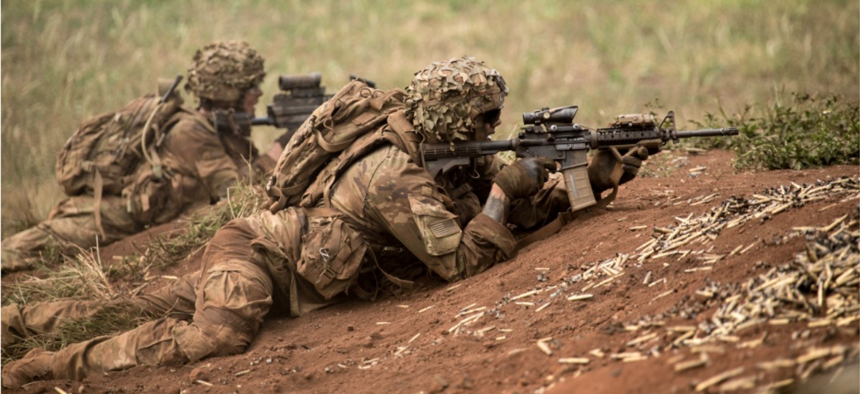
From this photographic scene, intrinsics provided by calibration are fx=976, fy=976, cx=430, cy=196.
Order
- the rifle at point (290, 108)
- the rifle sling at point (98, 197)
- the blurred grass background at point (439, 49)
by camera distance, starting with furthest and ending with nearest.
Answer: the blurred grass background at point (439, 49) < the rifle at point (290, 108) < the rifle sling at point (98, 197)

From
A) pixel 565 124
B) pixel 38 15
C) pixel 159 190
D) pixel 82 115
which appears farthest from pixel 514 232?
pixel 38 15

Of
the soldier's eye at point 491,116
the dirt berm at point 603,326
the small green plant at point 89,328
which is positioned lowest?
the dirt berm at point 603,326

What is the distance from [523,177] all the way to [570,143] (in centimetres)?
33

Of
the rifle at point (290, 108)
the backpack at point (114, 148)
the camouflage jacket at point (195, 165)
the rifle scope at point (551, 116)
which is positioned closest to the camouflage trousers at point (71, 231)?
the backpack at point (114, 148)

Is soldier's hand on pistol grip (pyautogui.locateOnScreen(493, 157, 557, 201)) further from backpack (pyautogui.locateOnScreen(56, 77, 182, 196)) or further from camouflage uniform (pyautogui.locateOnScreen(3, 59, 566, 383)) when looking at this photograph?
backpack (pyautogui.locateOnScreen(56, 77, 182, 196))

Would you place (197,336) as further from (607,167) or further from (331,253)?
(607,167)

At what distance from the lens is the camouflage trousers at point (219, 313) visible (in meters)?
5.13

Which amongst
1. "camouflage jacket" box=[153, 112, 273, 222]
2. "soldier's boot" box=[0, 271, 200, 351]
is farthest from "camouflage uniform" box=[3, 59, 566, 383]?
"camouflage jacket" box=[153, 112, 273, 222]

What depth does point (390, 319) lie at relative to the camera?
518 centimetres

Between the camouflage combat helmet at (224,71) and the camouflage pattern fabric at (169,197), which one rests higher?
the camouflage combat helmet at (224,71)

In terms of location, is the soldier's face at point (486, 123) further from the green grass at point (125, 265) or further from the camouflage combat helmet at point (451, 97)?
the green grass at point (125, 265)

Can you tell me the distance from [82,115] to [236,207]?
524cm

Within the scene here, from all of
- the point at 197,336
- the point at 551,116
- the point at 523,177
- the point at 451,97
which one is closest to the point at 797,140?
the point at 551,116

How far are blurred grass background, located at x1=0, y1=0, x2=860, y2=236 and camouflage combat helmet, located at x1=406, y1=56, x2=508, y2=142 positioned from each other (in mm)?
5540
